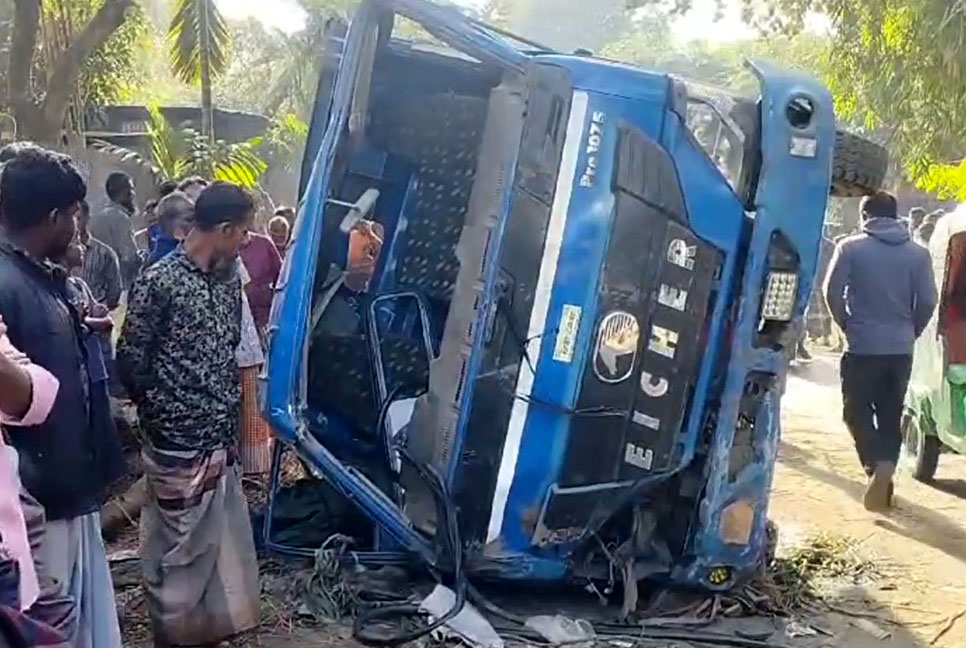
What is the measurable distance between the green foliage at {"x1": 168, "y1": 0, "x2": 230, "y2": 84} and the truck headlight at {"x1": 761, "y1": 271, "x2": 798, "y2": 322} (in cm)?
1193

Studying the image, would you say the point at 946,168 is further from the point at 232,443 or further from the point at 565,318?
the point at 232,443

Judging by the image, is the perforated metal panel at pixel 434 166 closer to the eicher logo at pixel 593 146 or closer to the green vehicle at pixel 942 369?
the eicher logo at pixel 593 146

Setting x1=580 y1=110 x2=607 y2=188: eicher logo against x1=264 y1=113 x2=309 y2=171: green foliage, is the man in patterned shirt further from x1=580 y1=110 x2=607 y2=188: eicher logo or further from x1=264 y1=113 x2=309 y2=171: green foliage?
x1=264 y1=113 x2=309 y2=171: green foliage

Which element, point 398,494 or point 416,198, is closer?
point 398,494

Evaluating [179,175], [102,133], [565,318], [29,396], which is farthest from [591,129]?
[102,133]

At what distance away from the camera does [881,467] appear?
690cm

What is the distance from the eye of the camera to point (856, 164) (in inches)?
208

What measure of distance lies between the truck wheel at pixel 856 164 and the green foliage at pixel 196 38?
11.4 m

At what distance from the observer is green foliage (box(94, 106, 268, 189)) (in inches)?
594

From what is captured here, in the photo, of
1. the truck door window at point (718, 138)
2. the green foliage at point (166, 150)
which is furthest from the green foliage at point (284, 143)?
the truck door window at point (718, 138)

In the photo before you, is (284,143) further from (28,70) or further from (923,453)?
(923,453)

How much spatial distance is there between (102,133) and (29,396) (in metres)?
16.6

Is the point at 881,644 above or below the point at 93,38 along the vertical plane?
below

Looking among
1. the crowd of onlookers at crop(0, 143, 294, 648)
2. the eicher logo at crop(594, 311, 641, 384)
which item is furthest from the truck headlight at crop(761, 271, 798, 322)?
the crowd of onlookers at crop(0, 143, 294, 648)
